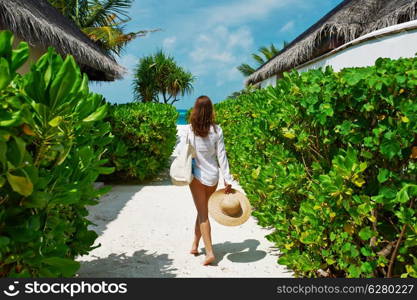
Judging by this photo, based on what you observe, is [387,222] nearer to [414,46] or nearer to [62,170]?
[62,170]

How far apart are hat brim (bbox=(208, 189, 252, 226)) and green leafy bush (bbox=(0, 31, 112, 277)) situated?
1.94 metres

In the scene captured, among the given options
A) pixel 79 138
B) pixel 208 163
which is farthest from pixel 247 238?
pixel 79 138

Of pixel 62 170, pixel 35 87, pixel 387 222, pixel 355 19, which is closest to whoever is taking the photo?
pixel 35 87

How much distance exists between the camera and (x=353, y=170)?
252 cm

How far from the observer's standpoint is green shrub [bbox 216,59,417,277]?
2.38 m

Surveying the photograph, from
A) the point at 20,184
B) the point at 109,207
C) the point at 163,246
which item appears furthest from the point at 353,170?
the point at 109,207

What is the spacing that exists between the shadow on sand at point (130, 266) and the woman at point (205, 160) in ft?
1.52

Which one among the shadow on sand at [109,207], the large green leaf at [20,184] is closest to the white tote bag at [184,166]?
the shadow on sand at [109,207]

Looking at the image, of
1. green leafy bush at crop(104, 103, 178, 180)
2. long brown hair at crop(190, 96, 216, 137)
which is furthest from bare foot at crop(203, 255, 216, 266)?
green leafy bush at crop(104, 103, 178, 180)

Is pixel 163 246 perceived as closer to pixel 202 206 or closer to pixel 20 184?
pixel 202 206

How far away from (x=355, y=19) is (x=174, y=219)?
10.2m

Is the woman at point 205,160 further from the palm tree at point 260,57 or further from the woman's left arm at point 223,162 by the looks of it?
the palm tree at point 260,57

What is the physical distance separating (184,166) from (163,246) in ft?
3.76

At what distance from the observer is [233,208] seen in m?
3.95
